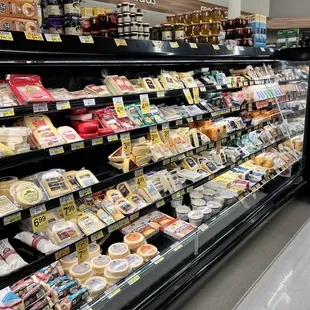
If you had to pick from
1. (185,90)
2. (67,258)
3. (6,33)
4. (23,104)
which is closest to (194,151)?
(185,90)

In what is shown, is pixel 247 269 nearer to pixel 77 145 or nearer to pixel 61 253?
pixel 61 253

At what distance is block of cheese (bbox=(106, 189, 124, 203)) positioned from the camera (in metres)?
2.21

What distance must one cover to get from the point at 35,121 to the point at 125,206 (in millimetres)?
798

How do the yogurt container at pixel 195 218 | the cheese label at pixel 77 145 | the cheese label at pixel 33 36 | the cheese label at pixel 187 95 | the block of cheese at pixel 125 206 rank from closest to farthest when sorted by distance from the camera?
the cheese label at pixel 33 36 < the cheese label at pixel 77 145 < the block of cheese at pixel 125 206 < the cheese label at pixel 187 95 < the yogurt container at pixel 195 218

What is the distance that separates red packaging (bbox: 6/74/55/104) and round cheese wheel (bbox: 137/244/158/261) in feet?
3.89

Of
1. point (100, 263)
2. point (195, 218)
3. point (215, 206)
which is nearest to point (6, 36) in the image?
point (100, 263)

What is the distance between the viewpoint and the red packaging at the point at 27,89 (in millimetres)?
1615

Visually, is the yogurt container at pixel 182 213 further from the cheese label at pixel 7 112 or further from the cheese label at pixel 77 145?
the cheese label at pixel 7 112

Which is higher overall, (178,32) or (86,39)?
(178,32)

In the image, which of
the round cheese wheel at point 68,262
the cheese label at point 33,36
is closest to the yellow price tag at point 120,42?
the cheese label at point 33,36

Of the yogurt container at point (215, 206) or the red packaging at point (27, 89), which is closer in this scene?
the red packaging at point (27, 89)

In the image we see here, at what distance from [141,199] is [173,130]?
801mm

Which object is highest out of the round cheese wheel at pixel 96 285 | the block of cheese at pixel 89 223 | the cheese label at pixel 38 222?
the cheese label at pixel 38 222

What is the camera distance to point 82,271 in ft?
6.50
